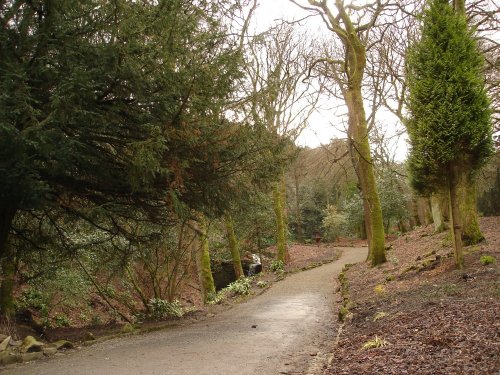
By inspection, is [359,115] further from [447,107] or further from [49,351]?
[49,351]

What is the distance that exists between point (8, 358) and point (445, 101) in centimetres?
888

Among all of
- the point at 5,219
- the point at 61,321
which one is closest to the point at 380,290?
the point at 5,219

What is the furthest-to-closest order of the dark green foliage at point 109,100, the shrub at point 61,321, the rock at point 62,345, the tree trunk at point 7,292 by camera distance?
1. the shrub at point 61,321
2. the tree trunk at point 7,292
3. the rock at point 62,345
4. the dark green foliage at point 109,100

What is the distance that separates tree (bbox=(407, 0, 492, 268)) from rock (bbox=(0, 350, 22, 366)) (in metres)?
A: 8.07

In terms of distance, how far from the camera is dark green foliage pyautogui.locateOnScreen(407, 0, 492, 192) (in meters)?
8.68

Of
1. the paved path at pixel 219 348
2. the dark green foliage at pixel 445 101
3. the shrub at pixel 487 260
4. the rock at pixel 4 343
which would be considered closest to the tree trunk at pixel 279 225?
the paved path at pixel 219 348

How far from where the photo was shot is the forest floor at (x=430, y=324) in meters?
4.24

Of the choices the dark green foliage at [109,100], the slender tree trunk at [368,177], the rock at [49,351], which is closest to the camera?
the dark green foliage at [109,100]

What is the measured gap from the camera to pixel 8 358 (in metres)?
6.51

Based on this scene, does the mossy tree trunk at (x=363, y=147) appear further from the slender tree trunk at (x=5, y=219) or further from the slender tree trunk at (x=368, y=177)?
the slender tree trunk at (x=5, y=219)

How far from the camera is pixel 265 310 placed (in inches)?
431

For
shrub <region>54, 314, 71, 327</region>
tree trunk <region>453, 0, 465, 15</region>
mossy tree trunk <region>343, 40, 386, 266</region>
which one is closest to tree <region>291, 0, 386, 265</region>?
mossy tree trunk <region>343, 40, 386, 266</region>

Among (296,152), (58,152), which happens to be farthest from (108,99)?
(296,152)

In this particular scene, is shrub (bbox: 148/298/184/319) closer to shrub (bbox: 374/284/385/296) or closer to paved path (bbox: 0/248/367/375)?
paved path (bbox: 0/248/367/375)
